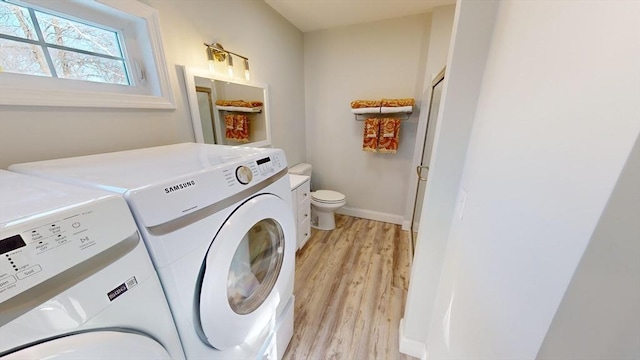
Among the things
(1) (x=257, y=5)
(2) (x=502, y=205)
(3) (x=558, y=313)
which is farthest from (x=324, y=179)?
(3) (x=558, y=313)

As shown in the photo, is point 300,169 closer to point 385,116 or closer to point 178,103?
point 385,116

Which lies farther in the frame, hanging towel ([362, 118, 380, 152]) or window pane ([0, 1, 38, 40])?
hanging towel ([362, 118, 380, 152])

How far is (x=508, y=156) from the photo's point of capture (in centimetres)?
55

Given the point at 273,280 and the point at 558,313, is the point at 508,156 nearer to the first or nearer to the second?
the point at 558,313

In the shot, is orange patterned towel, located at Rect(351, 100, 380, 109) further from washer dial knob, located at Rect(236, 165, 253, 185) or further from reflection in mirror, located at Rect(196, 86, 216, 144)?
washer dial knob, located at Rect(236, 165, 253, 185)

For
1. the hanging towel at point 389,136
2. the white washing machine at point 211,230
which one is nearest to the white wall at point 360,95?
the hanging towel at point 389,136

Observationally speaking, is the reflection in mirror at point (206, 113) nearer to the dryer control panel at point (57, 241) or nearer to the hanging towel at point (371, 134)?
the dryer control panel at point (57, 241)

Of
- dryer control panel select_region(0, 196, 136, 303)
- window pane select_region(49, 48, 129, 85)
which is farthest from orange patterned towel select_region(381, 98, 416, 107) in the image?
dryer control panel select_region(0, 196, 136, 303)

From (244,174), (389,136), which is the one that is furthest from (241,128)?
(389,136)

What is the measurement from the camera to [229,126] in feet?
5.73

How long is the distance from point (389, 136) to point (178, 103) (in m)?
1.90

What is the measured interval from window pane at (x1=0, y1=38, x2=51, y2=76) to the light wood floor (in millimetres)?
1765

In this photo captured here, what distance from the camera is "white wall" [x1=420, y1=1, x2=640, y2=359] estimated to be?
0.29 m

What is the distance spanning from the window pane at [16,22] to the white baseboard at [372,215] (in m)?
2.75
